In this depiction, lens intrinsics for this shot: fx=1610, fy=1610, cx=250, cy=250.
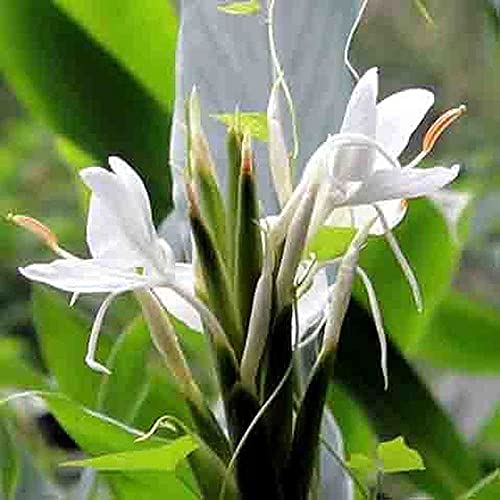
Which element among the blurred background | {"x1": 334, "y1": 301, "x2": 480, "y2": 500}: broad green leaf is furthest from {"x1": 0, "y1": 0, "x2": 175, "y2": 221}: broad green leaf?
→ {"x1": 334, "y1": 301, "x2": 480, "y2": 500}: broad green leaf

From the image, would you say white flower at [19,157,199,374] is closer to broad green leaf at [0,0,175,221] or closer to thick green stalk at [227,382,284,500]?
thick green stalk at [227,382,284,500]

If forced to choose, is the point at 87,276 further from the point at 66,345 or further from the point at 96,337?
the point at 66,345

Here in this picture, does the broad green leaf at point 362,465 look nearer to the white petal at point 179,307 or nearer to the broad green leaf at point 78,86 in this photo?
the white petal at point 179,307

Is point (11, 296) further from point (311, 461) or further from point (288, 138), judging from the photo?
point (311, 461)

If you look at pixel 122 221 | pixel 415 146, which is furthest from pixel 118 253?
pixel 415 146

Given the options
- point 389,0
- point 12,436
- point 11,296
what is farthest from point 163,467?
point 11,296

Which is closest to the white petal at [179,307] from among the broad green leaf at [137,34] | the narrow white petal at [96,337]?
the narrow white petal at [96,337]
